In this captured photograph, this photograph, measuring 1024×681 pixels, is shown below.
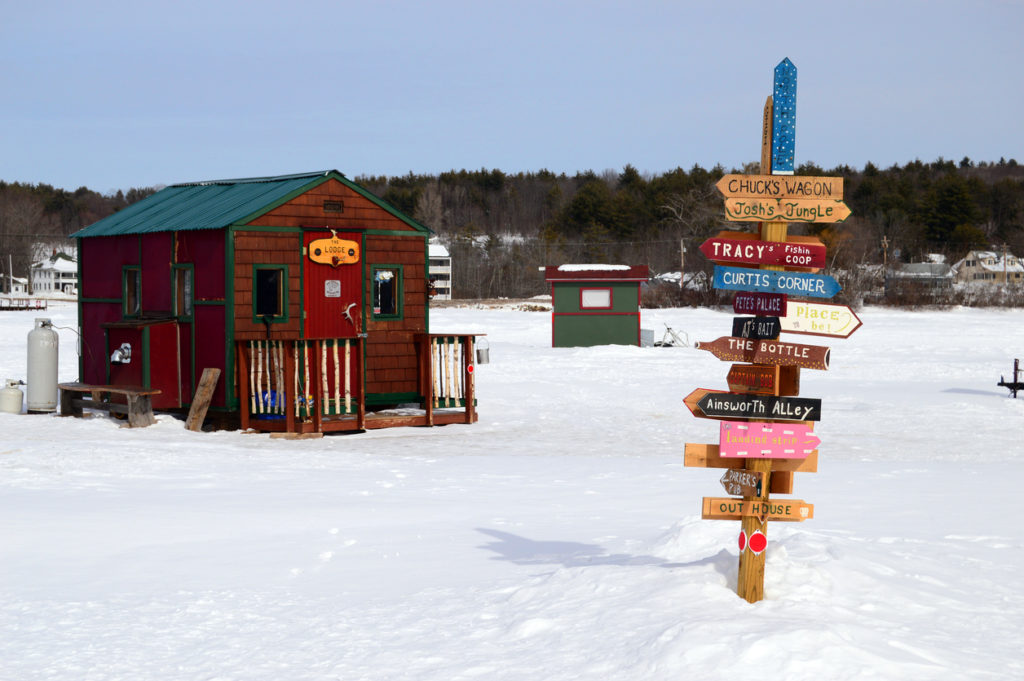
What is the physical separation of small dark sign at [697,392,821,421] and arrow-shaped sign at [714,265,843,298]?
1.95 feet

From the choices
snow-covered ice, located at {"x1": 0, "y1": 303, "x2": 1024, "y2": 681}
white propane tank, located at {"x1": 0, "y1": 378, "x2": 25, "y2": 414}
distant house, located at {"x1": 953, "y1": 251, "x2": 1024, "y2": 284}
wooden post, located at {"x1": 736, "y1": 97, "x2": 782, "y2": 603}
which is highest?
distant house, located at {"x1": 953, "y1": 251, "x2": 1024, "y2": 284}

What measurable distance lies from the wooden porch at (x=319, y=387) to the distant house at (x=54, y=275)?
107m

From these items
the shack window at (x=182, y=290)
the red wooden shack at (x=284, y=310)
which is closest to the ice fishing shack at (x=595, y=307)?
the red wooden shack at (x=284, y=310)

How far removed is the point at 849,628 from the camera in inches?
227

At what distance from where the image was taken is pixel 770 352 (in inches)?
243

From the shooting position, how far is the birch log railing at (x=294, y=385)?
1516 centimetres

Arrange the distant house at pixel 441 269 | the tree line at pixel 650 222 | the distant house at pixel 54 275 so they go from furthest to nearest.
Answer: the distant house at pixel 54 275 < the distant house at pixel 441 269 < the tree line at pixel 650 222

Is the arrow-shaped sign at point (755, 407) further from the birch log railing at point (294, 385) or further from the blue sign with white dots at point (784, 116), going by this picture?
the birch log railing at point (294, 385)

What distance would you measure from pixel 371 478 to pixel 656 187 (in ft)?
309

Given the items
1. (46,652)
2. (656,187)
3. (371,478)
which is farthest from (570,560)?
(656,187)

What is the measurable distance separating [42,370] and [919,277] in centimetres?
7037

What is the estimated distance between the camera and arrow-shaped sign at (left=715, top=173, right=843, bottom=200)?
247 inches

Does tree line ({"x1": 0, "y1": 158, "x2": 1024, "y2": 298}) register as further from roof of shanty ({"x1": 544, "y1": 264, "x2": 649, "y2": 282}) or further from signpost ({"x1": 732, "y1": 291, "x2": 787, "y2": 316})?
signpost ({"x1": 732, "y1": 291, "x2": 787, "y2": 316})

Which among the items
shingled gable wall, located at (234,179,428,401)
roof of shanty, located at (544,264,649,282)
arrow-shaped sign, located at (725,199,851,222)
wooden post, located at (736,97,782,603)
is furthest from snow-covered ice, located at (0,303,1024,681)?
roof of shanty, located at (544,264,649,282)
